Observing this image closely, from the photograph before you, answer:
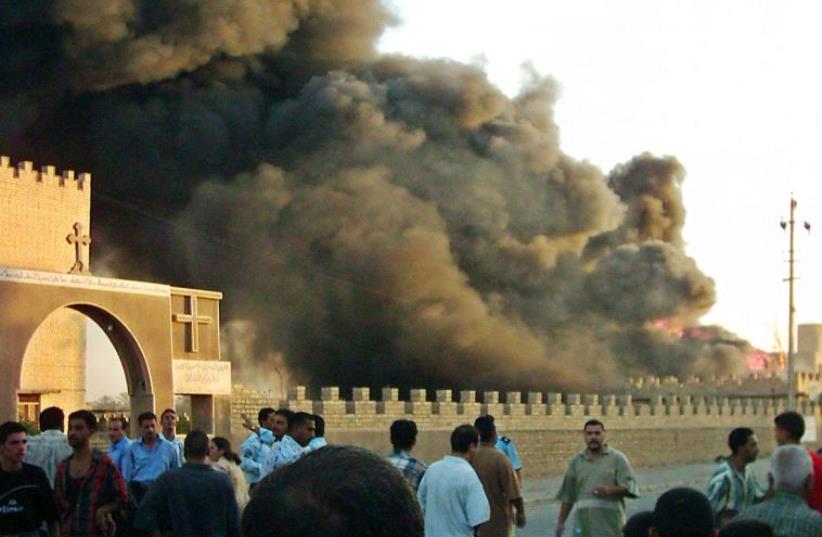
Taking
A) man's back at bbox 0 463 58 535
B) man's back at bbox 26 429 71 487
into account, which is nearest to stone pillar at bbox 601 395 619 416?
man's back at bbox 26 429 71 487

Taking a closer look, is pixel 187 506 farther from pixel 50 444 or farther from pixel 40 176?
pixel 40 176

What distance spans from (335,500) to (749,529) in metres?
2.35

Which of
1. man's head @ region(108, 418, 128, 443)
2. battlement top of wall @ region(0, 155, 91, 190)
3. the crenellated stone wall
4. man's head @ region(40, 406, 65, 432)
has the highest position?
battlement top of wall @ region(0, 155, 91, 190)

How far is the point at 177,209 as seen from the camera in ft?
148

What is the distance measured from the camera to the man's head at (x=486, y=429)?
34.5ft

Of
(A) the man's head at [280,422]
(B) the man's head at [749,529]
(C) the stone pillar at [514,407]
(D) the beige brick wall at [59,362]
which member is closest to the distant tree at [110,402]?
(D) the beige brick wall at [59,362]

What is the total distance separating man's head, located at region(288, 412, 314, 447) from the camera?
9789 mm

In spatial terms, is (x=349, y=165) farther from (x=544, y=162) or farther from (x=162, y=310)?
(x=162, y=310)

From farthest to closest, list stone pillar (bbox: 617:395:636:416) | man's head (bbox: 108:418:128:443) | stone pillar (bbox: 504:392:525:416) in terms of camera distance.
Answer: stone pillar (bbox: 617:395:636:416) → stone pillar (bbox: 504:392:525:416) → man's head (bbox: 108:418:128:443)

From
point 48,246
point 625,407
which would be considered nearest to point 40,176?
point 48,246

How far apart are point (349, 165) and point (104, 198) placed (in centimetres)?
722

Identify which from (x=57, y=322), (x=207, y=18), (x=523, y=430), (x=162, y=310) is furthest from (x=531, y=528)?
(x=207, y=18)

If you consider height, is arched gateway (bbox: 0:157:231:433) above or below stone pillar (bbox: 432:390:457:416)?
above

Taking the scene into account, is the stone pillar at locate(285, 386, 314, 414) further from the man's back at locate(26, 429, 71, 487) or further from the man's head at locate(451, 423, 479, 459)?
the man's head at locate(451, 423, 479, 459)
